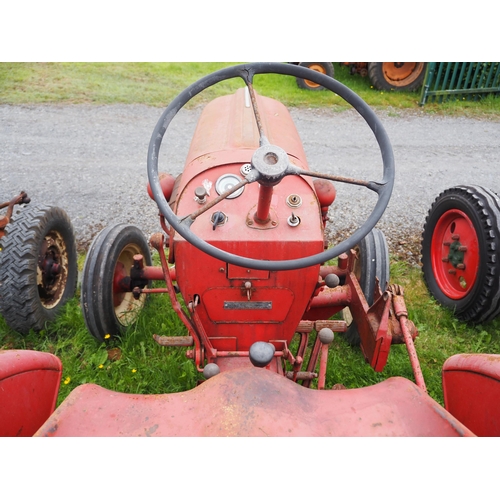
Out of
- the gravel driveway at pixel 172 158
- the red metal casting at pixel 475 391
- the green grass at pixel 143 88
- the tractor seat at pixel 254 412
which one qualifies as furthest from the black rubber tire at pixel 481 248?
the green grass at pixel 143 88

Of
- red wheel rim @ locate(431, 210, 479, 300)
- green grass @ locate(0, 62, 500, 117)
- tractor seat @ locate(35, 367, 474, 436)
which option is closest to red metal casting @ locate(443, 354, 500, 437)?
tractor seat @ locate(35, 367, 474, 436)

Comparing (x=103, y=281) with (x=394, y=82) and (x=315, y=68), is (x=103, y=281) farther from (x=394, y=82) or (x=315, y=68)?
(x=394, y=82)

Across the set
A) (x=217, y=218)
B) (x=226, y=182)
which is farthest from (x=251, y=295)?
(x=226, y=182)

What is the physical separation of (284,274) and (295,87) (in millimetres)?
5855

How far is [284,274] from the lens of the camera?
1897 mm

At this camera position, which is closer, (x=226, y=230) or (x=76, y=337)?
(x=226, y=230)

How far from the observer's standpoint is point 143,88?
22.1 ft

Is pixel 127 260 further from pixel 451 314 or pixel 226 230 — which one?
pixel 451 314

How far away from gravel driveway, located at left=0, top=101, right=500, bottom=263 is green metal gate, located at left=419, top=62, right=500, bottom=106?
620 millimetres

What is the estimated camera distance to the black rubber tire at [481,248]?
2.54 metres

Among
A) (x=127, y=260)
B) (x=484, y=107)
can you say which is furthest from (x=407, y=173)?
(x=127, y=260)

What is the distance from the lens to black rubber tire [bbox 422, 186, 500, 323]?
254 cm

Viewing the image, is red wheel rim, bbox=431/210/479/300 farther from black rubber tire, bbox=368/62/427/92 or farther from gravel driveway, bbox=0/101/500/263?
black rubber tire, bbox=368/62/427/92

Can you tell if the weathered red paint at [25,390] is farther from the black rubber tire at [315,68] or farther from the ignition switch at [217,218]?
the black rubber tire at [315,68]
